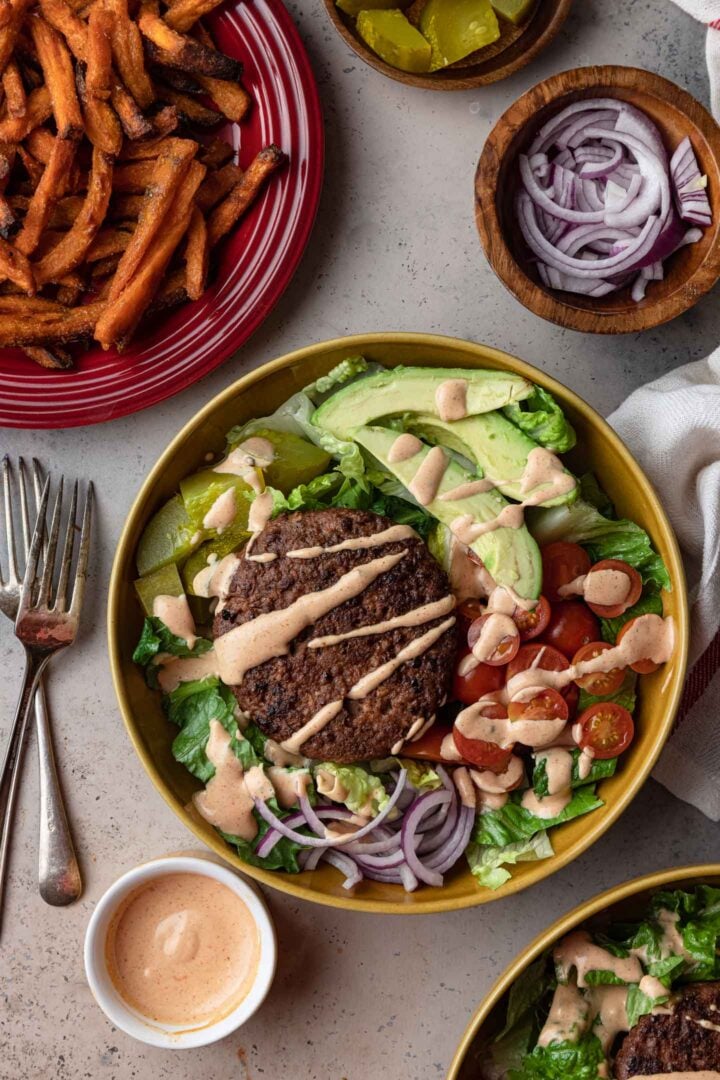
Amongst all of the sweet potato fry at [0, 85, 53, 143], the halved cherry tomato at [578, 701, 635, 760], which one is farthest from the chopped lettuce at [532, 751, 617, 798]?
the sweet potato fry at [0, 85, 53, 143]

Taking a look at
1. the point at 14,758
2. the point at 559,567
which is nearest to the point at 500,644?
the point at 559,567

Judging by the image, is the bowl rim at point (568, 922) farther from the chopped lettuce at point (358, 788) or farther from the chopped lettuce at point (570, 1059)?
the chopped lettuce at point (358, 788)

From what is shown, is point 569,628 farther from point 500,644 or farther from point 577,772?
point 577,772

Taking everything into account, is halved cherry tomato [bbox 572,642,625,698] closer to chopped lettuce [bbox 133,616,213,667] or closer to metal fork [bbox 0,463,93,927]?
chopped lettuce [bbox 133,616,213,667]

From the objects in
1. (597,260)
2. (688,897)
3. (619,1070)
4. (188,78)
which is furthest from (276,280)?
(619,1070)

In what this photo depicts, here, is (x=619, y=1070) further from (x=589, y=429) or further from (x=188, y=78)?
(x=188, y=78)
